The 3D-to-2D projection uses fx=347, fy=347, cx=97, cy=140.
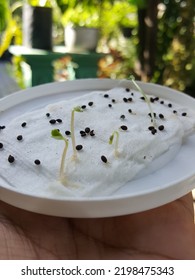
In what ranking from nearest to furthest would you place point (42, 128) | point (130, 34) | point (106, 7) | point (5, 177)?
point (5, 177) → point (42, 128) → point (106, 7) → point (130, 34)

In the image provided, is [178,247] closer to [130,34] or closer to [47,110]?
[47,110]

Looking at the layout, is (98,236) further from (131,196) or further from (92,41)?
(92,41)

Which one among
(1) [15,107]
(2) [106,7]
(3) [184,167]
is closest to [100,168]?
(3) [184,167]

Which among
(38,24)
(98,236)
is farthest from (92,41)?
(98,236)

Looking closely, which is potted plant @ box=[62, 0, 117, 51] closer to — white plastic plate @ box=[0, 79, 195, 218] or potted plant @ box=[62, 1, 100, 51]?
potted plant @ box=[62, 1, 100, 51]

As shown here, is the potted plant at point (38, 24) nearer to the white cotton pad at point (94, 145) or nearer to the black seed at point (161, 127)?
the white cotton pad at point (94, 145)

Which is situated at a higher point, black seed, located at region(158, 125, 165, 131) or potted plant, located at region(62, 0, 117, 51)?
potted plant, located at region(62, 0, 117, 51)

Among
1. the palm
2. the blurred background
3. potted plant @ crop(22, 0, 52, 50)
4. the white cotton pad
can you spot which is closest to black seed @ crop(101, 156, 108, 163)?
the white cotton pad
